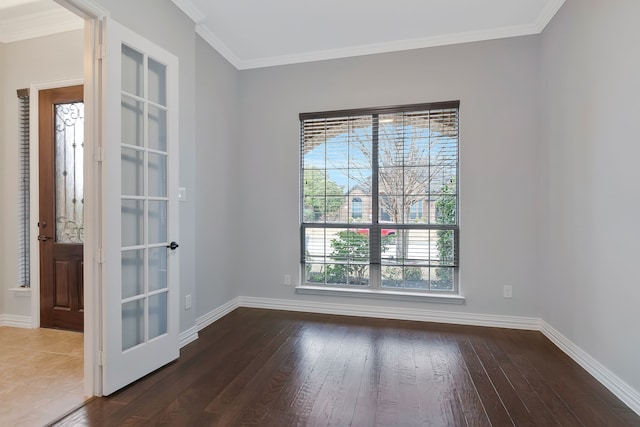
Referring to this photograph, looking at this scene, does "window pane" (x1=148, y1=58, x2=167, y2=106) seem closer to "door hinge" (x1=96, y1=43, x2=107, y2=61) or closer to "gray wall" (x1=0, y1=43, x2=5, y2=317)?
"door hinge" (x1=96, y1=43, x2=107, y2=61)

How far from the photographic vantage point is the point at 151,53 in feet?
7.90

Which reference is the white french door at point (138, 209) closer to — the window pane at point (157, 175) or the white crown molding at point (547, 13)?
the window pane at point (157, 175)

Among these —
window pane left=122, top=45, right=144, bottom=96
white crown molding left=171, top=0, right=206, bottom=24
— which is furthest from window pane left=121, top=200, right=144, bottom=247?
white crown molding left=171, top=0, right=206, bottom=24

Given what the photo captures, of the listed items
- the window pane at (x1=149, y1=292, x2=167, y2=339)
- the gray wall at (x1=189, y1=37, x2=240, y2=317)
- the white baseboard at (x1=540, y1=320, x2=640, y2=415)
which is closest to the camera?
the white baseboard at (x1=540, y1=320, x2=640, y2=415)

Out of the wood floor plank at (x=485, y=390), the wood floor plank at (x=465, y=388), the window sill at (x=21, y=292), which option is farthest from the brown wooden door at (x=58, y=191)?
the wood floor plank at (x=485, y=390)

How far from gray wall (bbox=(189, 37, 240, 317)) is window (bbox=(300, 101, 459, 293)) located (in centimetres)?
85

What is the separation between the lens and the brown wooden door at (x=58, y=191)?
320 centimetres

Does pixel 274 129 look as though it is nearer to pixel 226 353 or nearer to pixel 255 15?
pixel 255 15

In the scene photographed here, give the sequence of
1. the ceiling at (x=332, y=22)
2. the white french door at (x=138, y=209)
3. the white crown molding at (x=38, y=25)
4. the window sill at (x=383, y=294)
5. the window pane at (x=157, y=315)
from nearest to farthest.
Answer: the white french door at (x=138, y=209), the window pane at (x=157, y=315), the ceiling at (x=332, y=22), the white crown molding at (x=38, y=25), the window sill at (x=383, y=294)

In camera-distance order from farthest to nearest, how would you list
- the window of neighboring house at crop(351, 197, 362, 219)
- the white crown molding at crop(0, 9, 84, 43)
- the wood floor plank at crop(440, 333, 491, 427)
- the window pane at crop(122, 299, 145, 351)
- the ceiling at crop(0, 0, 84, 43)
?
the window of neighboring house at crop(351, 197, 362, 219)
the white crown molding at crop(0, 9, 84, 43)
the ceiling at crop(0, 0, 84, 43)
the window pane at crop(122, 299, 145, 351)
the wood floor plank at crop(440, 333, 491, 427)

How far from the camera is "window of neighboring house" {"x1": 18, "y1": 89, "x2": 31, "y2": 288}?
329cm

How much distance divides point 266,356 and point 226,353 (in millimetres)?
354

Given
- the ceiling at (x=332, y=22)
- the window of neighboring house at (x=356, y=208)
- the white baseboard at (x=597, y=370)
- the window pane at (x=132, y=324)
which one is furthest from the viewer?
the window of neighboring house at (x=356, y=208)

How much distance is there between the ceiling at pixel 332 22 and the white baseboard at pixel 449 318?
284 centimetres
